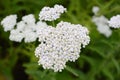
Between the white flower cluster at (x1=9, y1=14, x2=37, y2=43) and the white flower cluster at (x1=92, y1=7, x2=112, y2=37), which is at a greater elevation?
the white flower cluster at (x1=92, y1=7, x2=112, y2=37)

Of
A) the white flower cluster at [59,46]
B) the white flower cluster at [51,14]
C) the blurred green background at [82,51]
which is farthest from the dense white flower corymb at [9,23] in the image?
the white flower cluster at [59,46]

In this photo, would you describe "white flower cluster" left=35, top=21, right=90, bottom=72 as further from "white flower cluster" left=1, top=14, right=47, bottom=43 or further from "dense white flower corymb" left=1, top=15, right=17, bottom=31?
"dense white flower corymb" left=1, top=15, right=17, bottom=31

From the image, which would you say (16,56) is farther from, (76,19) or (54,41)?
(54,41)

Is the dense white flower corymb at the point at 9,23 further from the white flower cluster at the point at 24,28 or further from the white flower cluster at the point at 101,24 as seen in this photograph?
the white flower cluster at the point at 101,24

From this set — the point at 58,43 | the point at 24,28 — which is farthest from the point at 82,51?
the point at 58,43

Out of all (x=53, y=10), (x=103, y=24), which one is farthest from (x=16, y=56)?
(x=53, y=10)

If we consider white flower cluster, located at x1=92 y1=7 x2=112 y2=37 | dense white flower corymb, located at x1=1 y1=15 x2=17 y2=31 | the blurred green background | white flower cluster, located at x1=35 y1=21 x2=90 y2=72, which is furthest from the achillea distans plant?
white flower cluster, located at x1=92 y1=7 x2=112 y2=37
